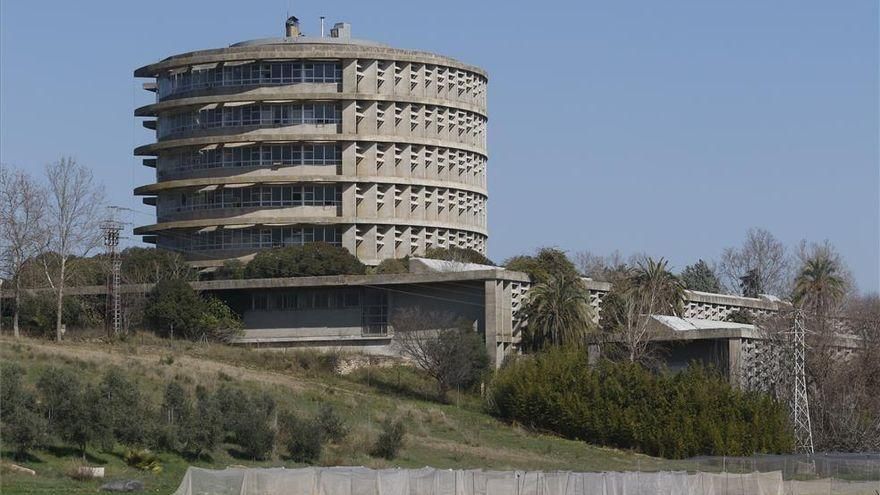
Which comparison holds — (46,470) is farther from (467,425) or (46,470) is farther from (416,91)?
(416,91)

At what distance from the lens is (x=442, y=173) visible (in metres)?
118

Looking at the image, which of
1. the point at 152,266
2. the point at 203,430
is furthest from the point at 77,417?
the point at 152,266

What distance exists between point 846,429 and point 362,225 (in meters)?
36.3

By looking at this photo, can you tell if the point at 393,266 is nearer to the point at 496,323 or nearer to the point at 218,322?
the point at 218,322

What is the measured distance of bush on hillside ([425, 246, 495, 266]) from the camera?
4461 inches

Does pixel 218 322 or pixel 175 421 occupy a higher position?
pixel 218 322

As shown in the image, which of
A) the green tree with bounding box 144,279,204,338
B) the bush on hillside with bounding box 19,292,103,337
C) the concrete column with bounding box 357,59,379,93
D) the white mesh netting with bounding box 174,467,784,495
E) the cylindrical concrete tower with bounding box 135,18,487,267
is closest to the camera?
the white mesh netting with bounding box 174,467,784,495

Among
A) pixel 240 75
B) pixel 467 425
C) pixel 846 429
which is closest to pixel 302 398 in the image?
pixel 467 425

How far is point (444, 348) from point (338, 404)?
12.7m

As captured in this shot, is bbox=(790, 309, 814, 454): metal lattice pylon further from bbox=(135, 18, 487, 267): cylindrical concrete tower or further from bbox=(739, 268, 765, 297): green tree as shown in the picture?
bbox=(739, 268, 765, 297): green tree

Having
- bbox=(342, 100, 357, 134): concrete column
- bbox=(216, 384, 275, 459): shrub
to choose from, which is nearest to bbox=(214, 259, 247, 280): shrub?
bbox=(342, 100, 357, 134): concrete column

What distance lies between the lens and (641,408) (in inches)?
3302

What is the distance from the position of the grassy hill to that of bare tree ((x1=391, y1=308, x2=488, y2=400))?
111cm

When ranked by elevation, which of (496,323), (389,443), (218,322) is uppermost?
(218,322)
